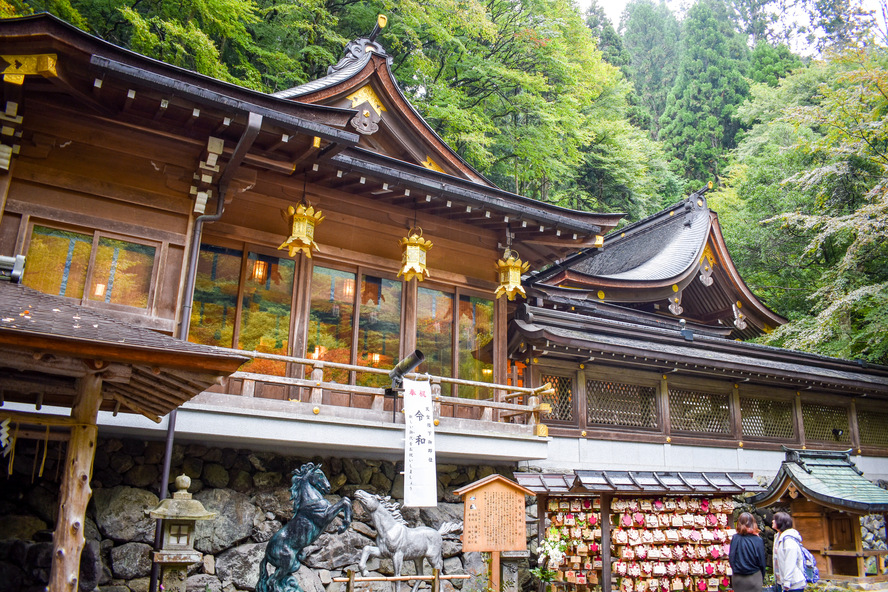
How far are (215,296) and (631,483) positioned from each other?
24.5 feet

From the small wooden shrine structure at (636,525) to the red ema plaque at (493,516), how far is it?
1108 mm

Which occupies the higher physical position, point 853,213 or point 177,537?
point 853,213

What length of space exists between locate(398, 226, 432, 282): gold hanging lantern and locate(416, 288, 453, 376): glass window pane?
0.84 metres

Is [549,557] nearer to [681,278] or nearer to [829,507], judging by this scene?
[829,507]

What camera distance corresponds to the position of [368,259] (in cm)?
1156

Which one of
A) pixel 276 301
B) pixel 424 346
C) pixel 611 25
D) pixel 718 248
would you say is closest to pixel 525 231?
pixel 424 346

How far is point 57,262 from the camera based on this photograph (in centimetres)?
860

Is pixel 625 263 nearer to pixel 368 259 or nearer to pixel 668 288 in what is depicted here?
pixel 668 288

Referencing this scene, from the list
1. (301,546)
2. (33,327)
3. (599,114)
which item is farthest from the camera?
(599,114)

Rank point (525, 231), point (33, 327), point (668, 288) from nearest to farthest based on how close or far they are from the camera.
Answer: point (33, 327) < point (525, 231) < point (668, 288)

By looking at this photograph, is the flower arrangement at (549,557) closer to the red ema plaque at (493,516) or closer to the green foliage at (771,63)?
the red ema plaque at (493,516)

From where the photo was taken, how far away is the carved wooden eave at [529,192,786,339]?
16547 mm

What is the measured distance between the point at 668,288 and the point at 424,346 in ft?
27.5

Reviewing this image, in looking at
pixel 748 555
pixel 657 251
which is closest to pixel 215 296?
pixel 748 555
